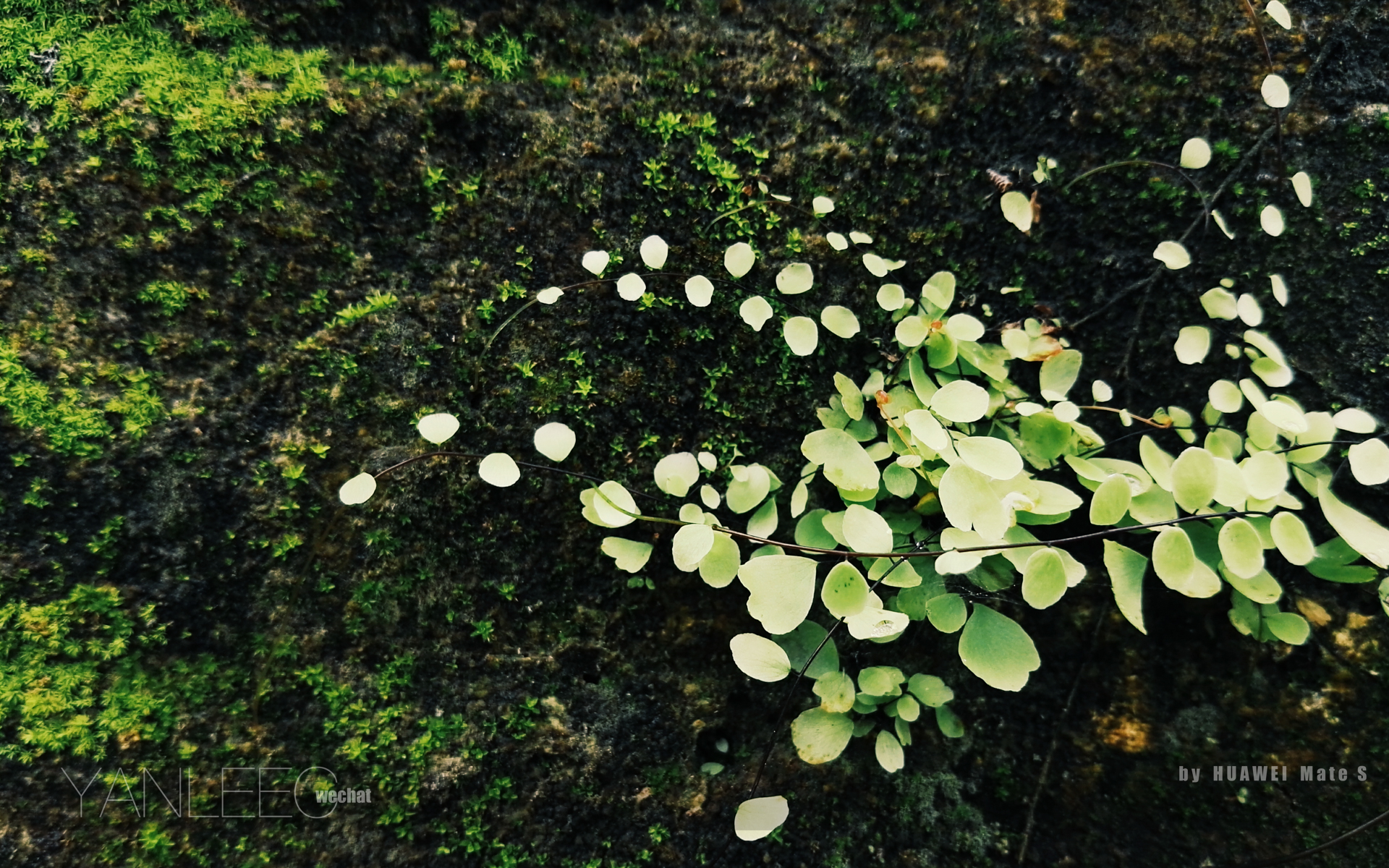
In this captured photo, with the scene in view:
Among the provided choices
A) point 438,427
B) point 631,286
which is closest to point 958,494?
point 631,286

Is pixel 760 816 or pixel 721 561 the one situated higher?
pixel 721 561

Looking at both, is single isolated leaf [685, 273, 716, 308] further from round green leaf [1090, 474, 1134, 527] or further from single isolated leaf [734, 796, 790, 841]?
single isolated leaf [734, 796, 790, 841]

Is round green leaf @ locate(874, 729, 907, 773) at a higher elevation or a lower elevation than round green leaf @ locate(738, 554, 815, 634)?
lower

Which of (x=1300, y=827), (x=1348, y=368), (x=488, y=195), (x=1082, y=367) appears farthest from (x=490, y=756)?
(x=1348, y=368)

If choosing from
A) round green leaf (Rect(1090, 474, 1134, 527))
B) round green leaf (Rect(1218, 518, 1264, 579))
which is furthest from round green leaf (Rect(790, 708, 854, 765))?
round green leaf (Rect(1218, 518, 1264, 579))

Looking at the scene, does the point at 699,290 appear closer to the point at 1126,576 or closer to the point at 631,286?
the point at 631,286

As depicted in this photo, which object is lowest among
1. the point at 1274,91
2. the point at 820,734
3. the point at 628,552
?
the point at 820,734

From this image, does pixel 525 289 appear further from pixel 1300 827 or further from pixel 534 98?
pixel 1300 827
